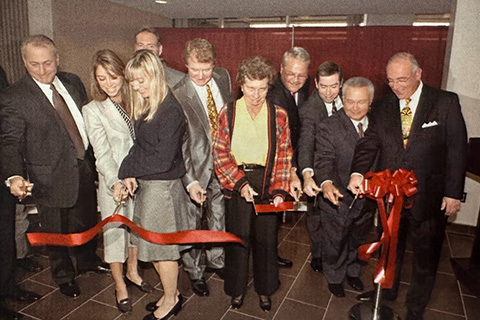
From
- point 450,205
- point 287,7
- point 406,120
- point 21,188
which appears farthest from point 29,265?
point 287,7

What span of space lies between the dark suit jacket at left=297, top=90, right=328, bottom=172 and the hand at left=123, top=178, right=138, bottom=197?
1.29 m

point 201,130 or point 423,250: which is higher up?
point 201,130

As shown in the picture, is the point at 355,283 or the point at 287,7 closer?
the point at 355,283

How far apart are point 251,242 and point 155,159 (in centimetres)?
96

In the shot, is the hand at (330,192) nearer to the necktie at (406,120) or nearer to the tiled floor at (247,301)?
the necktie at (406,120)

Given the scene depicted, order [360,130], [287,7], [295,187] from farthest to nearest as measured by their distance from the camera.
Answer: [287,7], [360,130], [295,187]

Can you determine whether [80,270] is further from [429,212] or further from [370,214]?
[429,212]

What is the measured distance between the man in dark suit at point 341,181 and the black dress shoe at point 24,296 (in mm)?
2337

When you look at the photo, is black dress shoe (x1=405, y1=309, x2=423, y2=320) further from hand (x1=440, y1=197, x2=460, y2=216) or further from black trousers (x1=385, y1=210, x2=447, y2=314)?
hand (x1=440, y1=197, x2=460, y2=216)

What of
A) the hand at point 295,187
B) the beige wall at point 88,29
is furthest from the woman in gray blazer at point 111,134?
the beige wall at point 88,29

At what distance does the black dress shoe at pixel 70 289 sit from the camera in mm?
2920

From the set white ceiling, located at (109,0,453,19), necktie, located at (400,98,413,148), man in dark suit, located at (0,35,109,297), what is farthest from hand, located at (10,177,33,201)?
white ceiling, located at (109,0,453,19)

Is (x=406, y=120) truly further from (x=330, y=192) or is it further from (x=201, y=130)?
(x=201, y=130)

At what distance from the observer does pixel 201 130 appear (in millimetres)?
2803
